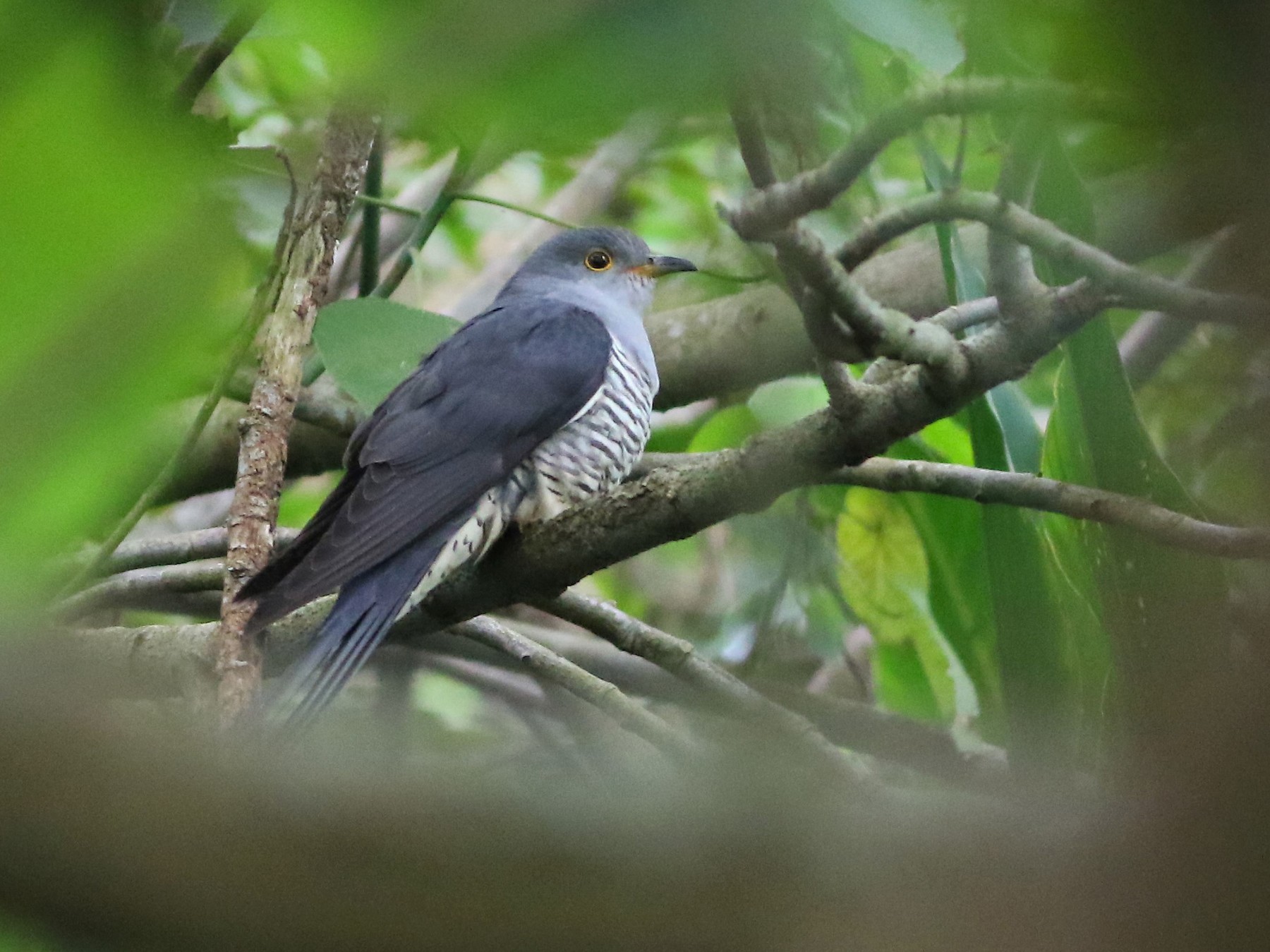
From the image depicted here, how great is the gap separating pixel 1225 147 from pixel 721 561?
5.00m

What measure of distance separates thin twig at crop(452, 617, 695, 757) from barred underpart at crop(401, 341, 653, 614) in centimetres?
24

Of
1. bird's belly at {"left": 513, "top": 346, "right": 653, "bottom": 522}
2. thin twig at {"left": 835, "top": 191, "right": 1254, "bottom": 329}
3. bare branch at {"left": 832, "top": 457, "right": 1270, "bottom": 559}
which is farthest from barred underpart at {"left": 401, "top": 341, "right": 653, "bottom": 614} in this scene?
thin twig at {"left": 835, "top": 191, "right": 1254, "bottom": 329}

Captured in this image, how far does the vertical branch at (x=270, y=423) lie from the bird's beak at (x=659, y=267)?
5.58 ft

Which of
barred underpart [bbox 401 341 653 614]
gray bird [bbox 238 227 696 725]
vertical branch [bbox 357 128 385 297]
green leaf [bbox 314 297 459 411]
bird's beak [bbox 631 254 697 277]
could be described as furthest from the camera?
bird's beak [bbox 631 254 697 277]

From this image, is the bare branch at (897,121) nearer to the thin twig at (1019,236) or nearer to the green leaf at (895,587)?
the thin twig at (1019,236)

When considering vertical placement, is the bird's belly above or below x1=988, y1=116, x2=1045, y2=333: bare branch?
above

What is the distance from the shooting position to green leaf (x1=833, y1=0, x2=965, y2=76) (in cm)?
47

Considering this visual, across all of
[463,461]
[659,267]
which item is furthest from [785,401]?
[463,461]

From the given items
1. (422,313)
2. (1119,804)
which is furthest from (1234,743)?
(422,313)

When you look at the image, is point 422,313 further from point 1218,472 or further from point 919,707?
point 1218,472

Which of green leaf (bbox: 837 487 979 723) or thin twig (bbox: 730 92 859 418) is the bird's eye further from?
thin twig (bbox: 730 92 859 418)

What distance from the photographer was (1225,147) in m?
0.31

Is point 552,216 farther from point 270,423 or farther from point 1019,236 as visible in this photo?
point 1019,236

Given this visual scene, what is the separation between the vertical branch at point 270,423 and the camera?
1.90m
